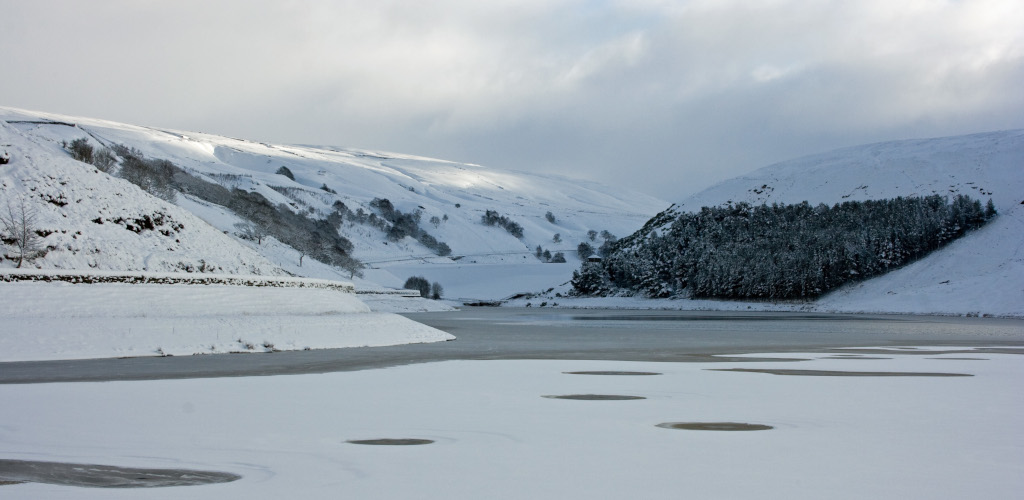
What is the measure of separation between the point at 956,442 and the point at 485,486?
5420mm

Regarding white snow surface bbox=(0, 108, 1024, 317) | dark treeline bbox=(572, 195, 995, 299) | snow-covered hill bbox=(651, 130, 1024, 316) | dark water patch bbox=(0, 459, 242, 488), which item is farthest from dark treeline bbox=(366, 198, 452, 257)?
dark water patch bbox=(0, 459, 242, 488)

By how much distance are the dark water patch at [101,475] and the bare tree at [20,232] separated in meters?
22.8

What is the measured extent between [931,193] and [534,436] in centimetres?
9479

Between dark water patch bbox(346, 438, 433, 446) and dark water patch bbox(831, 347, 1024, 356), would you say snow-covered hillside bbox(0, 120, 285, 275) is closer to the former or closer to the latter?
dark water patch bbox(831, 347, 1024, 356)

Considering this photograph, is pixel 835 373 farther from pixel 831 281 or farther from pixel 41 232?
pixel 831 281

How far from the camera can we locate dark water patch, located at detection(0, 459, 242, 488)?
8.03 m

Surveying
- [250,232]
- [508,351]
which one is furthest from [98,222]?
[250,232]

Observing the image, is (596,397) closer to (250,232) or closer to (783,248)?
Result: (250,232)

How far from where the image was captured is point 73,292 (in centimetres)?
2605

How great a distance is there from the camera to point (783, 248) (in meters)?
92.1

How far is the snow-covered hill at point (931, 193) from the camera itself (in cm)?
7344

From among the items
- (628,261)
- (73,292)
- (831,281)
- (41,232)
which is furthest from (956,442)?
(628,261)

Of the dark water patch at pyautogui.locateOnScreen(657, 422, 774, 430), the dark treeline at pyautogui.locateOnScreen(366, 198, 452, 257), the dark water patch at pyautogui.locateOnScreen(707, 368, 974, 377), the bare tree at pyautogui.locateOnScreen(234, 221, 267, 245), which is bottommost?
the dark water patch at pyautogui.locateOnScreen(657, 422, 774, 430)

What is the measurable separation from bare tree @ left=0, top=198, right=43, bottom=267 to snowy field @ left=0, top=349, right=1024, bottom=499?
621 inches
